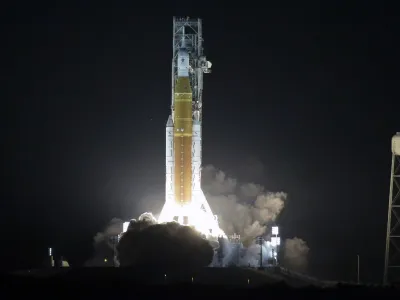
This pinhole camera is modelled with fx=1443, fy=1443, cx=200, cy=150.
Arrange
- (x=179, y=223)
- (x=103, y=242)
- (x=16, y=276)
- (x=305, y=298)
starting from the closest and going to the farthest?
(x=305, y=298), (x=16, y=276), (x=179, y=223), (x=103, y=242)

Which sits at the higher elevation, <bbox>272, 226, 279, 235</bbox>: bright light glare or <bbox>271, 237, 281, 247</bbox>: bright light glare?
<bbox>272, 226, 279, 235</bbox>: bright light glare

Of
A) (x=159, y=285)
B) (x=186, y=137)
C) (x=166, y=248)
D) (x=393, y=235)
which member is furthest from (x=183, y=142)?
(x=393, y=235)

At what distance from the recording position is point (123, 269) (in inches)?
2389

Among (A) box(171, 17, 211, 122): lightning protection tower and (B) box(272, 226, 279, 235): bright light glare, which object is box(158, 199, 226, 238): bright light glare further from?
(A) box(171, 17, 211, 122): lightning protection tower

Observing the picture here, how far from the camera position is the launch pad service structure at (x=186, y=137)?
65938mm

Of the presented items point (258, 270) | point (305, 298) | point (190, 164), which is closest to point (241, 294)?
point (305, 298)

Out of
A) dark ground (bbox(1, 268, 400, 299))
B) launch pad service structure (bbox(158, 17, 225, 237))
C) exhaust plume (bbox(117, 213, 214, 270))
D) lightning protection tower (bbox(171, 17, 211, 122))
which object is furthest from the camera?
lightning protection tower (bbox(171, 17, 211, 122))

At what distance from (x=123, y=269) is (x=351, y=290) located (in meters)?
10.6

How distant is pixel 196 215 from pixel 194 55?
7481 millimetres

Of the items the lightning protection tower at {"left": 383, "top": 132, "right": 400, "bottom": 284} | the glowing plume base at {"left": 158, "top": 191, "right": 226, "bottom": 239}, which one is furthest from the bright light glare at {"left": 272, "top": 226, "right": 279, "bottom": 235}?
the lightning protection tower at {"left": 383, "top": 132, "right": 400, "bottom": 284}

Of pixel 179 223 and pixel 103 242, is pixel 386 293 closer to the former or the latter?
pixel 179 223

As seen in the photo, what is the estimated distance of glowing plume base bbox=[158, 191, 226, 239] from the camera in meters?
65.9

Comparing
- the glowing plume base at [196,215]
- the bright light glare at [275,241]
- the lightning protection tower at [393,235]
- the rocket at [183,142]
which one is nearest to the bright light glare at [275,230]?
the bright light glare at [275,241]

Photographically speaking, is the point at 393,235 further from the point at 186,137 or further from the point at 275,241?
the point at 186,137
